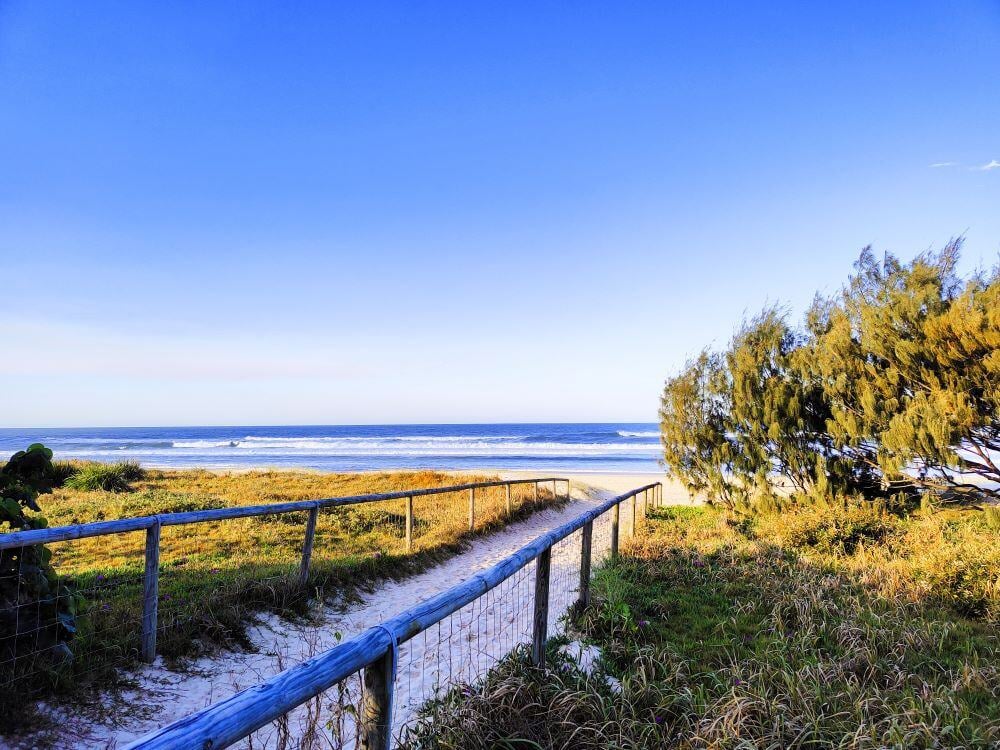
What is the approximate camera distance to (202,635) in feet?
17.0

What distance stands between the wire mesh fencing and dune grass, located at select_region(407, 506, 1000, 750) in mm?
2696

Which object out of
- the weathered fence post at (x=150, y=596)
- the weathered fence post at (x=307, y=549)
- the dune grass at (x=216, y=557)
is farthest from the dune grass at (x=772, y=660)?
the weathered fence post at (x=307, y=549)

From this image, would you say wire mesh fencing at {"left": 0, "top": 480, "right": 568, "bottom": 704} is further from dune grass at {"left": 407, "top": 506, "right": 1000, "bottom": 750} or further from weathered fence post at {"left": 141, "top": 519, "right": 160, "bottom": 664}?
dune grass at {"left": 407, "top": 506, "right": 1000, "bottom": 750}

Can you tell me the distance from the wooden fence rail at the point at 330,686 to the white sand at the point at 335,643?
1.64ft

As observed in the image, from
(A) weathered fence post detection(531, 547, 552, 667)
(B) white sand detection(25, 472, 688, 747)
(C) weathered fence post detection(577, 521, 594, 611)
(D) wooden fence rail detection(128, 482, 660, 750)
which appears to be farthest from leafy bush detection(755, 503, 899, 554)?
(D) wooden fence rail detection(128, 482, 660, 750)

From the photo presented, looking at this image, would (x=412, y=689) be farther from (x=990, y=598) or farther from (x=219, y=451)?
(x=219, y=451)

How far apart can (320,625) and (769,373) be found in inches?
424

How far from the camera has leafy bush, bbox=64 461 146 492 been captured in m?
16.1

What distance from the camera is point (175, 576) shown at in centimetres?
704

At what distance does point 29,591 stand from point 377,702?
323cm

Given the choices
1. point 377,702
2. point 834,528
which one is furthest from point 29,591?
point 834,528

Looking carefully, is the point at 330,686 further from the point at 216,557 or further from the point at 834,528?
the point at 834,528

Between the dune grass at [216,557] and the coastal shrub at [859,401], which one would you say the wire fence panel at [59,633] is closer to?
the dune grass at [216,557]

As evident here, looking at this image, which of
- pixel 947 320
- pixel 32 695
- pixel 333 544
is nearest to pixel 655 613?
pixel 32 695
